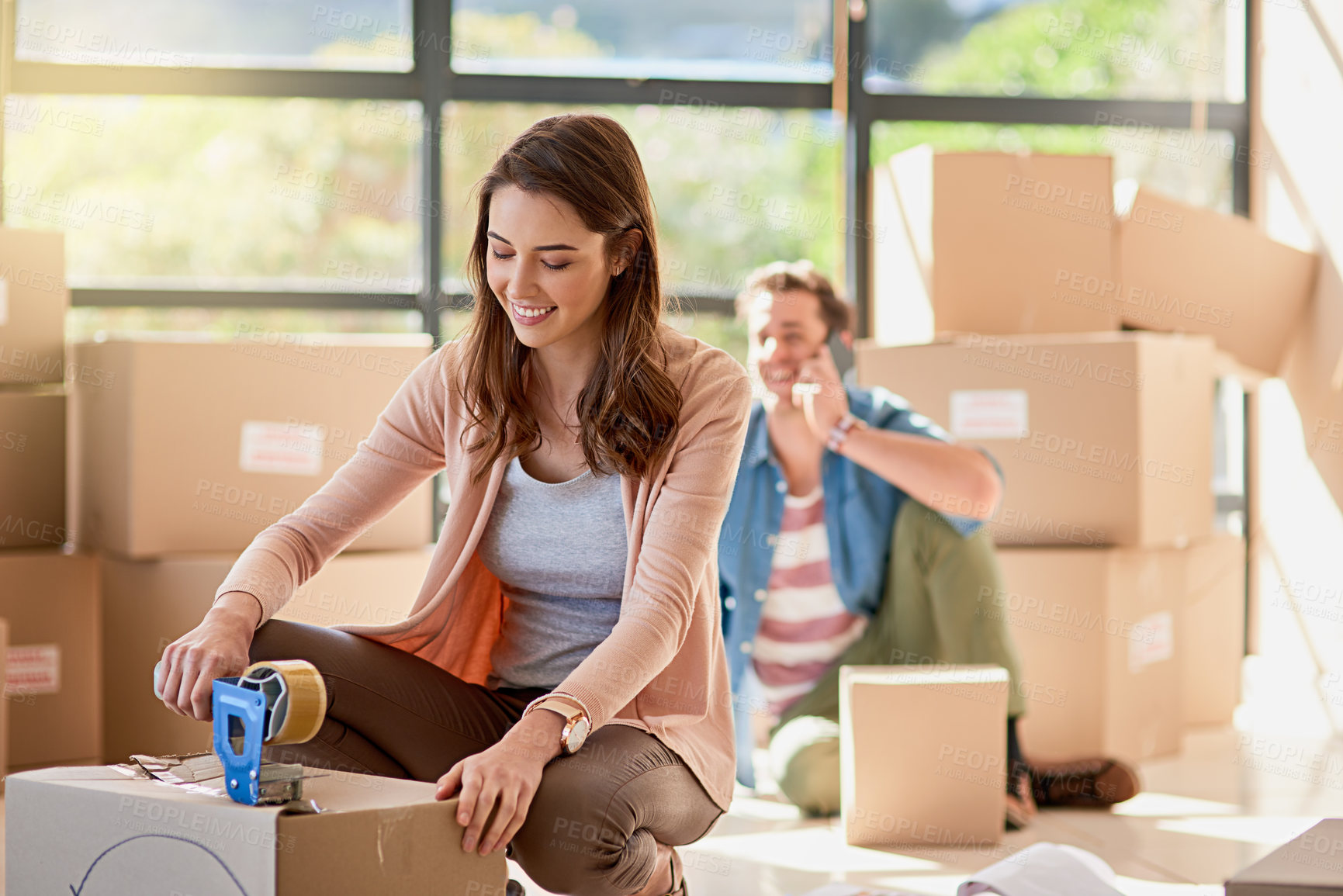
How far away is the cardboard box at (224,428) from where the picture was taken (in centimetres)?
A: 218

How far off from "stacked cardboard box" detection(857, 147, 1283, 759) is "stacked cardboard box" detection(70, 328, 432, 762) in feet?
3.29

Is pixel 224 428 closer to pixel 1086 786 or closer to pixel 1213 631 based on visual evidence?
pixel 1086 786

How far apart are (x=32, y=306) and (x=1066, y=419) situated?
1920 millimetres

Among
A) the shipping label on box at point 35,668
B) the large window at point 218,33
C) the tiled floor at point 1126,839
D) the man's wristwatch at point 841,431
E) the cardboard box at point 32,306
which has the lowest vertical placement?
the tiled floor at point 1126,839

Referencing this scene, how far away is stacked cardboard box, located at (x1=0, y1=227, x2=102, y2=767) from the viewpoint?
2.31m

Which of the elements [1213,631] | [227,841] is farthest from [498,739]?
[1213,631]

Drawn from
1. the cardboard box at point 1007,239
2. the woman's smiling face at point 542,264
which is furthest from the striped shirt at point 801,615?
the woman's smiling face at point 542,264

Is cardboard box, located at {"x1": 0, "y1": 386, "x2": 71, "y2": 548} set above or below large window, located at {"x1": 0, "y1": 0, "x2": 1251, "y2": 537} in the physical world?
below

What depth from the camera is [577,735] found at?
1.17 metres

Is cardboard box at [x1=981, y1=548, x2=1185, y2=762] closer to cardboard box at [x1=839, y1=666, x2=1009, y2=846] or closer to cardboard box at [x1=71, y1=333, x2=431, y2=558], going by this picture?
cardboard box at [x1=839, y1=666, x2=1009, y2=846]

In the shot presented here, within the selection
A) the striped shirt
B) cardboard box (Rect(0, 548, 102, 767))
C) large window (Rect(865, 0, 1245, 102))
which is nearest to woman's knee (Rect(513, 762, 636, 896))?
the striped shirt

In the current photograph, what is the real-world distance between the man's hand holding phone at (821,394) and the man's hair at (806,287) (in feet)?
0.21

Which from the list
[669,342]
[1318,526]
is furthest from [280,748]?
[1318,526]

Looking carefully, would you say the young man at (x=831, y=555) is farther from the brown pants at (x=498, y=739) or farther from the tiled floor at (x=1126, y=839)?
the brown pants at (x=498, y=739)
